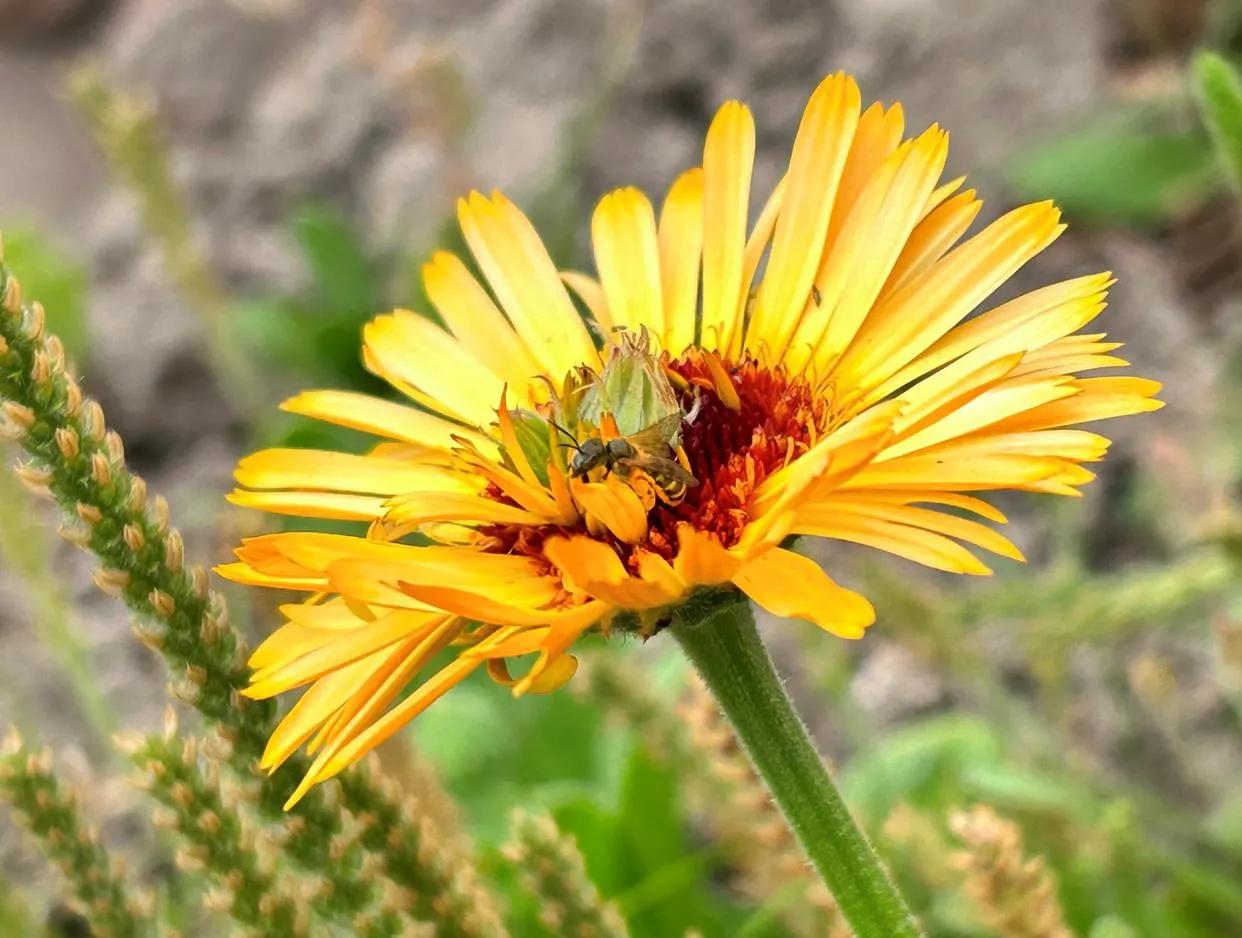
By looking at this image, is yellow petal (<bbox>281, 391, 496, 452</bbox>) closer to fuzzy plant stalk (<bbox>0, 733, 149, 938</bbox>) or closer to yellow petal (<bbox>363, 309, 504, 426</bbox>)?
yellow petal (<bbox>363, 309, 504, 426</bbox>)

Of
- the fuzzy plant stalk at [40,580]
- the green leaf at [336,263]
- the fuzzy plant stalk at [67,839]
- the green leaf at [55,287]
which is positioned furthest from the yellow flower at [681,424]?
the green leaf at [55,287]

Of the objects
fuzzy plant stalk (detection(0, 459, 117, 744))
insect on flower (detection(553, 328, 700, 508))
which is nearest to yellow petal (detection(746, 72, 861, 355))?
insect on flower (detection(553, 328, 700, 508))

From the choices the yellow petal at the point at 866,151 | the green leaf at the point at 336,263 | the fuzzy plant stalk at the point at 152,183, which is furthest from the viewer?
the green leaf at the point at 336,263

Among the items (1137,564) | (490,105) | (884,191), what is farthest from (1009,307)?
(490,105)

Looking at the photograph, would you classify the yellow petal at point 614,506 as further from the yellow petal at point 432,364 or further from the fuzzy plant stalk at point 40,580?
the fuzzy plant stalk at point 40,580

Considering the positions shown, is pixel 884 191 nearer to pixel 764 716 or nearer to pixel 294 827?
pixel 764 716

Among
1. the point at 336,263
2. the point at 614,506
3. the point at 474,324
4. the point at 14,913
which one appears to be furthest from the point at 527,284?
the point at 336,263
